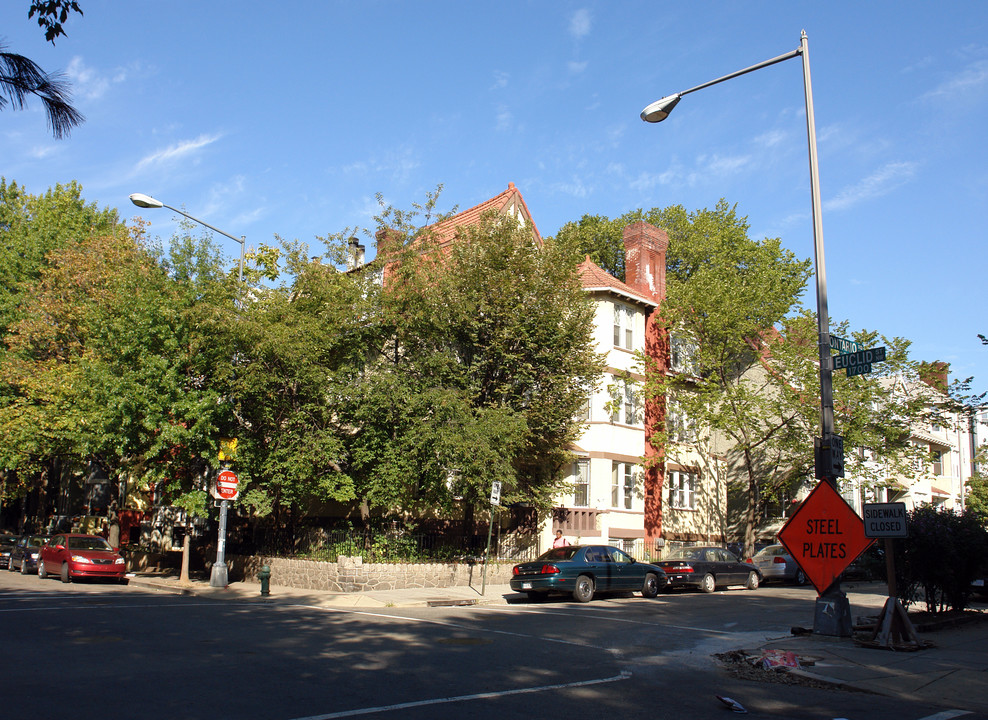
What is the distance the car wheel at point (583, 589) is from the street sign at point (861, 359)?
9385 millimetres

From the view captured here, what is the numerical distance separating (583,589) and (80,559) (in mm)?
15086

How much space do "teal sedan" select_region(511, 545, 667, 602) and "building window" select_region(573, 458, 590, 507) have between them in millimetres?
7366

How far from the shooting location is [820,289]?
1327cm

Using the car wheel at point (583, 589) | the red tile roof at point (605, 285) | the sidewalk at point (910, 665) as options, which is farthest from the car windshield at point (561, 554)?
the red tile roof at point (605, 285)

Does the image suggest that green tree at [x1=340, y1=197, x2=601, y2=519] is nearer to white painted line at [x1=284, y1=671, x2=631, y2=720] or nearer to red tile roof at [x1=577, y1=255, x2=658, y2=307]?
red tile roof at [x1=577, y1=255, x2=658, y2=307]

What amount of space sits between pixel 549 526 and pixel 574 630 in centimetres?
1489

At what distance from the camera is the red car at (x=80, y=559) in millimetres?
23406

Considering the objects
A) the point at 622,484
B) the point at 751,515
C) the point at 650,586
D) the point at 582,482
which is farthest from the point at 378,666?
the point at 751,515

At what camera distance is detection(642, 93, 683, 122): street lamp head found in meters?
13.7

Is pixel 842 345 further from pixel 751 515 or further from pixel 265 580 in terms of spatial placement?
pixel 751 515

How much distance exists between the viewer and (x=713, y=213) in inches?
1804

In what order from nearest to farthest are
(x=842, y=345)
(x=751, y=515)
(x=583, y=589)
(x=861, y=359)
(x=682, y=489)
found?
(x=861, y=359)
(x=842, y=345)
(x=583, y=589)
(x=751, y=515)
(x=682, y=489)

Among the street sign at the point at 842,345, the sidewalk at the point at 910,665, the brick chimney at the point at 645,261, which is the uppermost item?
the brick chimney at the point at 645,261

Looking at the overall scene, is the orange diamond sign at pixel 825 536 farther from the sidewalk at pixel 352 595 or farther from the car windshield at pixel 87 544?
the car windshield at pixel 87 544
